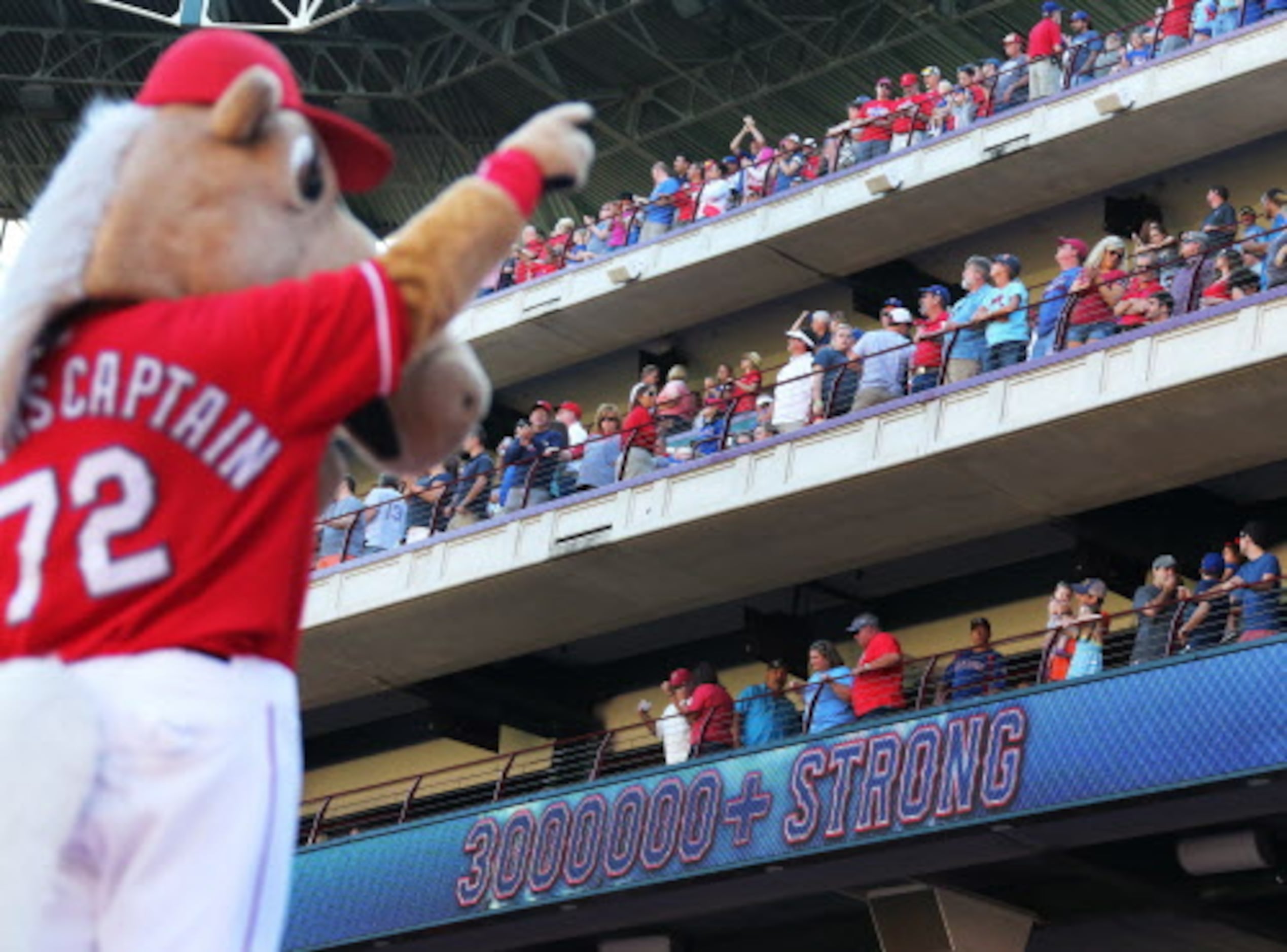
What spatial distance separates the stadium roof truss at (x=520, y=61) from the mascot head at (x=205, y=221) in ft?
75.5

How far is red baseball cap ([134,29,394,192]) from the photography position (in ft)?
13.1

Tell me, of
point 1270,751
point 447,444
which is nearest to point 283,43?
point 1270,751

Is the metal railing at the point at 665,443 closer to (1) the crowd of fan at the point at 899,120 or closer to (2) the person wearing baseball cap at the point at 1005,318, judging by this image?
(2) the person wearing baseball cap at the point at 1005,318

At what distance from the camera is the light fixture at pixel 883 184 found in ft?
72.2

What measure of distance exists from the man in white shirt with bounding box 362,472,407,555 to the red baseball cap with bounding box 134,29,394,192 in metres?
18.1

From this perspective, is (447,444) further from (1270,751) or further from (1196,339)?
(1196,339)

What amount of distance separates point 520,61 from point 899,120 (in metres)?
8.06

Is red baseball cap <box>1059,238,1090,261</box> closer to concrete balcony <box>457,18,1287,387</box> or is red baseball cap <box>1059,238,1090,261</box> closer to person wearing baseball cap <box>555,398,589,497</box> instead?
concrete balcony <box>457,18,1287,387</box>

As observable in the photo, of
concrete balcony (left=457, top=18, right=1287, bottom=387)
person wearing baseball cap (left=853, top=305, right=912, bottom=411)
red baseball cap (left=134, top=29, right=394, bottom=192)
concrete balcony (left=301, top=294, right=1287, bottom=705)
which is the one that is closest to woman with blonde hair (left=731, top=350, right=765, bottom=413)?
concrete balcony (left=301, top=294, right=1287, bottom=705)

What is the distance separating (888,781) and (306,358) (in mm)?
12721

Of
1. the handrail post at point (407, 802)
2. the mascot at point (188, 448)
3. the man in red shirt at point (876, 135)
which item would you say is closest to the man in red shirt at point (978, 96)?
the man in red shirt at point (876, 135)

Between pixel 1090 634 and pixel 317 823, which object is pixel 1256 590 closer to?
pixel 1090 634

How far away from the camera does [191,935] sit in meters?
3.62

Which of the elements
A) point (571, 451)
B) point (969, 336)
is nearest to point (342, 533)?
point (571, 451)
